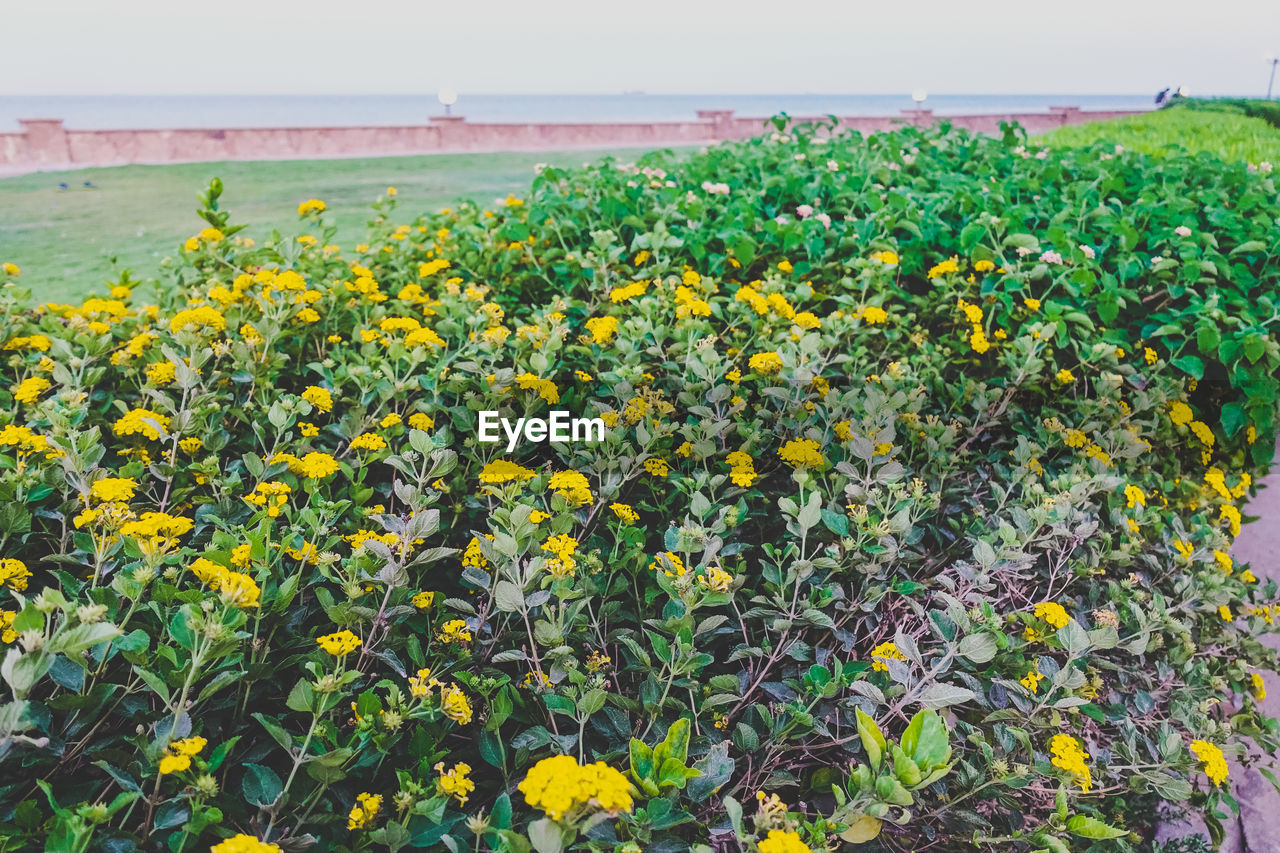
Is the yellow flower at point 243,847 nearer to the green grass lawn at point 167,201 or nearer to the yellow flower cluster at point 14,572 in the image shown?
the yellow flower cluster at point 14,572

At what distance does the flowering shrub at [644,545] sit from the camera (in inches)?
40.6

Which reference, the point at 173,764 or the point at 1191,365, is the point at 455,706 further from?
the point at 1191,365

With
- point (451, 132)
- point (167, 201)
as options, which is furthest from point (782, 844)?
point (451, 132)

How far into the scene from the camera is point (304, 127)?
12.9 meters

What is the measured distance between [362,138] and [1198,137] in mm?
12163

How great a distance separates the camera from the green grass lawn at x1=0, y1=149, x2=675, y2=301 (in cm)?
523

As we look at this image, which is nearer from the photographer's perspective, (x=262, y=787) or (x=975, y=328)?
(x=262, y=787)

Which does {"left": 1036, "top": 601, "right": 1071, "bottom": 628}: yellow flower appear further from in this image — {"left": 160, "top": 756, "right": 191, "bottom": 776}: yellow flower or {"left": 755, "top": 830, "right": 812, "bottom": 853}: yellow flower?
{"left": 160, "top": 756, "right": 191, "bottom": 776}: yellow flower

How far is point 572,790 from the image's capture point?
0.78 meters

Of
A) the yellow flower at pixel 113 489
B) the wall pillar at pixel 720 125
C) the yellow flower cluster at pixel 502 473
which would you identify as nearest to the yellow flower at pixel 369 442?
the yellow flower cluster at pixel 502 473

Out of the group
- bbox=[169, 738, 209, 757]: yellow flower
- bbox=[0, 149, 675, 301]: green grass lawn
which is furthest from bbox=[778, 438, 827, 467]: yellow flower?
bbox=[0, 149, 675, 301]: green grass lawn

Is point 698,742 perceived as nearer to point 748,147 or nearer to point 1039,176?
point 1039,176

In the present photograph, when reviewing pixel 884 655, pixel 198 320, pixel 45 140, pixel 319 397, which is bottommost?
pixel 884 655

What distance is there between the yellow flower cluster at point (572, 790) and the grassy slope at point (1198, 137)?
6.00 m
